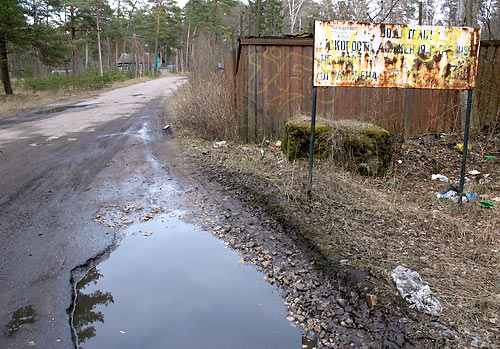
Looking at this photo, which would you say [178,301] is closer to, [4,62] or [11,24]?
[11,24]

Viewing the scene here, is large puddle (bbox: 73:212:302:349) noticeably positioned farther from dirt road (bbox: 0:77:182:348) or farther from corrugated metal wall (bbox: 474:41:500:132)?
corrugated metal wall (bbox: 474:41:500:132)

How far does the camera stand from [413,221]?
456cm

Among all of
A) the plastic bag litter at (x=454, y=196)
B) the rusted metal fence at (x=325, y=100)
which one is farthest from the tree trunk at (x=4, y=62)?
the plastic bag litter at (x=454, y=196)

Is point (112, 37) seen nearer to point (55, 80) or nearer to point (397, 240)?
point (55, 80)

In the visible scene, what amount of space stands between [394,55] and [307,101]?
12.5ft

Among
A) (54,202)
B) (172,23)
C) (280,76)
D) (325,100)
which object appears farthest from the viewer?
(172,23)

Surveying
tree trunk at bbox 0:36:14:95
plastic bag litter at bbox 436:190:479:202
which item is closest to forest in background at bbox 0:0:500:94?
tree trunk at bbox 0:36:14:95

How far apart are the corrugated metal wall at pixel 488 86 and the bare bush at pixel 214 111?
5348 millimetres

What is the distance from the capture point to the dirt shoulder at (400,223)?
295cm

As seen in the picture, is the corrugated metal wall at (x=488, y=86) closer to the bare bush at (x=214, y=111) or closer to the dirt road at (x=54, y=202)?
the bare bush at (x=214, y=111)

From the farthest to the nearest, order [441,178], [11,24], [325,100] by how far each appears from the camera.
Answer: [11,24] < [325,100] < [441,178]

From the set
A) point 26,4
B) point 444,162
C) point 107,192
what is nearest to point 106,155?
point 107,192

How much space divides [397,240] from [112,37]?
70419mm

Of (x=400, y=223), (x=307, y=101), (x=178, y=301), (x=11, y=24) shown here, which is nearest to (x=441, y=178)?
(x=400, y=223)
